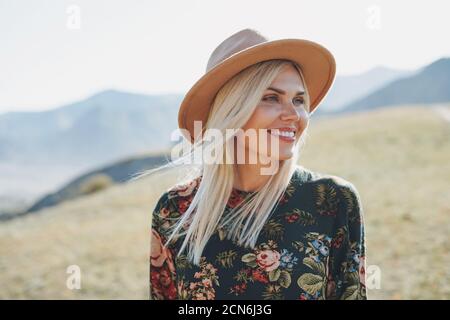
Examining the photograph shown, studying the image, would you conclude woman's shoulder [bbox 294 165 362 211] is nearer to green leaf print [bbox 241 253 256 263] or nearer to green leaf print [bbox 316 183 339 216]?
green leaf print [bbox 316 183 339 216]

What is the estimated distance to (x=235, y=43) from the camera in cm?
269

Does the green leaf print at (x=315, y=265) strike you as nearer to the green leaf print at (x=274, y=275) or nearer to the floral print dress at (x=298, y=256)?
the floral print dress at (x=298, y=256)

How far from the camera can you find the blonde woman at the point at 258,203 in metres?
2.40

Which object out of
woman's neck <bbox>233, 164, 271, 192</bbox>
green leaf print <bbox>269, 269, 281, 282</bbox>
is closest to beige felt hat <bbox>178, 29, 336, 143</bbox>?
woman's neck <bbox>233, 164, 271, 192</bbox>

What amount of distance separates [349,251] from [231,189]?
0.76 m

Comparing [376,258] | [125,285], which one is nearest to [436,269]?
[376,258]

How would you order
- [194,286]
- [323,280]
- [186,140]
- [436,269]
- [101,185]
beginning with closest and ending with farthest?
[323,280]
[194,286]
[186,140]
[436,269]
[101,185]

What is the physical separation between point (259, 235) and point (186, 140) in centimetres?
88

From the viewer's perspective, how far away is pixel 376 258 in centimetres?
1008

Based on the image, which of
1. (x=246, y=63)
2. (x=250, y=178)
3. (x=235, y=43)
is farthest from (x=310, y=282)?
(x=235, y=43)

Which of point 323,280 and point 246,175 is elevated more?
point 246,175

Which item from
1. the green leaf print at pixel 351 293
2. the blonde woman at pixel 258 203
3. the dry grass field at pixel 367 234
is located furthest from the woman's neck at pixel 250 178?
the dry grass field at pixel 367 234

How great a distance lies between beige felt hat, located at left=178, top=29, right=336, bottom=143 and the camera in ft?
8.28

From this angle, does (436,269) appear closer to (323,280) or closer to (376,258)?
(376,258)
